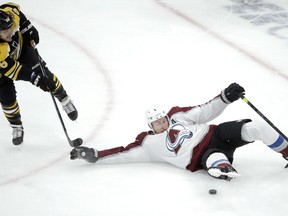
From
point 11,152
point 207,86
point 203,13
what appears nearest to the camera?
point 11,152

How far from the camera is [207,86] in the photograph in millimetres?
5762

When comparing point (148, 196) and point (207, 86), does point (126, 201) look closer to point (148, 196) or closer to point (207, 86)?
point (148, 196)

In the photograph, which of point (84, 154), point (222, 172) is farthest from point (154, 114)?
point (222, 172)

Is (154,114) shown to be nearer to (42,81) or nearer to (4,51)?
(42,81)

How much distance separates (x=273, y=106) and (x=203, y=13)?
221cm

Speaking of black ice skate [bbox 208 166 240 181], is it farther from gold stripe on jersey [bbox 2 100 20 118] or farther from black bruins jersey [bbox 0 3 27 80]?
gold stripe on jersey [bbox 2 100 20 118]

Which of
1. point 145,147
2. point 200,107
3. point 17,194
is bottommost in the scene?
point 17,194

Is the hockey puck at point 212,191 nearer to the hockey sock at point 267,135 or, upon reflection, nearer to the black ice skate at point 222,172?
the black ice skate at point 222,172

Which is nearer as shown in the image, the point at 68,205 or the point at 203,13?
the point at 68,205

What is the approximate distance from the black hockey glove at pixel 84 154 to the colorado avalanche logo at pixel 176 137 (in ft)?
1.54

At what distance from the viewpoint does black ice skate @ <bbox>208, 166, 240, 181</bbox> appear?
155 inches

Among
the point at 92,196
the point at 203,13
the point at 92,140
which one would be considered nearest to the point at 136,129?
the point at 92,140

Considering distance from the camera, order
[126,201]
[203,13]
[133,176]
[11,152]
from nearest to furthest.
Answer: [126,201] < [133,176] < [11,152] < [203,13]

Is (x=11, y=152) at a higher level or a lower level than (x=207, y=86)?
lower
